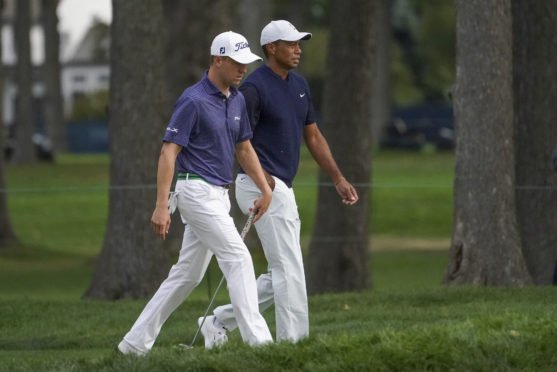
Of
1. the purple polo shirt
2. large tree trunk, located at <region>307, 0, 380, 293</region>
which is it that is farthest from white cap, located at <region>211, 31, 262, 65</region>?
large tree trunk, located at <region>307, 0, 380, 293</region>

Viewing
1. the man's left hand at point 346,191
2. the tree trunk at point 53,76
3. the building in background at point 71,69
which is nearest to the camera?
the man's left hand at point 346,191

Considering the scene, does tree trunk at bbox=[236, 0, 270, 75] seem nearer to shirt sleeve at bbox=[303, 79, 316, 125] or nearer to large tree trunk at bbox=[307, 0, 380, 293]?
large tree trunk at bbox=[307, 0, 380, 293]

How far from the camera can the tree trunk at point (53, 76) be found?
157 feet

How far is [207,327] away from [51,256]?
15.8m

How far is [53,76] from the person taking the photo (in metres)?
51.7

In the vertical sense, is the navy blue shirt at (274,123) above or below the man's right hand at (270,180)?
above

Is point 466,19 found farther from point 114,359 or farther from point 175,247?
point 175,247

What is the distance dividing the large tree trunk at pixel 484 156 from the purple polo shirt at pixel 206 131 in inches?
177

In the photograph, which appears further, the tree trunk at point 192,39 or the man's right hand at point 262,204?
the tree trunk at point 192,39

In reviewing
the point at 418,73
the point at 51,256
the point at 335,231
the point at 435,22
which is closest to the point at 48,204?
the point at 51,256

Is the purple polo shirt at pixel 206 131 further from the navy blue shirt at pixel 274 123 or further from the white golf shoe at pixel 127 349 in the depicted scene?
the white golf shoe at pixel 127 349

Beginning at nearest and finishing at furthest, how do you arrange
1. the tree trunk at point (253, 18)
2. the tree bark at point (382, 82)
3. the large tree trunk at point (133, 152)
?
the large tree trunk at point (133, 152) < the tree trunk at point (253, 18) < the tree bark at point (382, 82)

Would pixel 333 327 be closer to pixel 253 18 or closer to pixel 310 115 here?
pixel 310 115

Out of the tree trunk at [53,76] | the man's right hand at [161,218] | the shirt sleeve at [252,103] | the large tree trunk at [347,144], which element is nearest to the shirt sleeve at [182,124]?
the man's right hand at [161,218]
